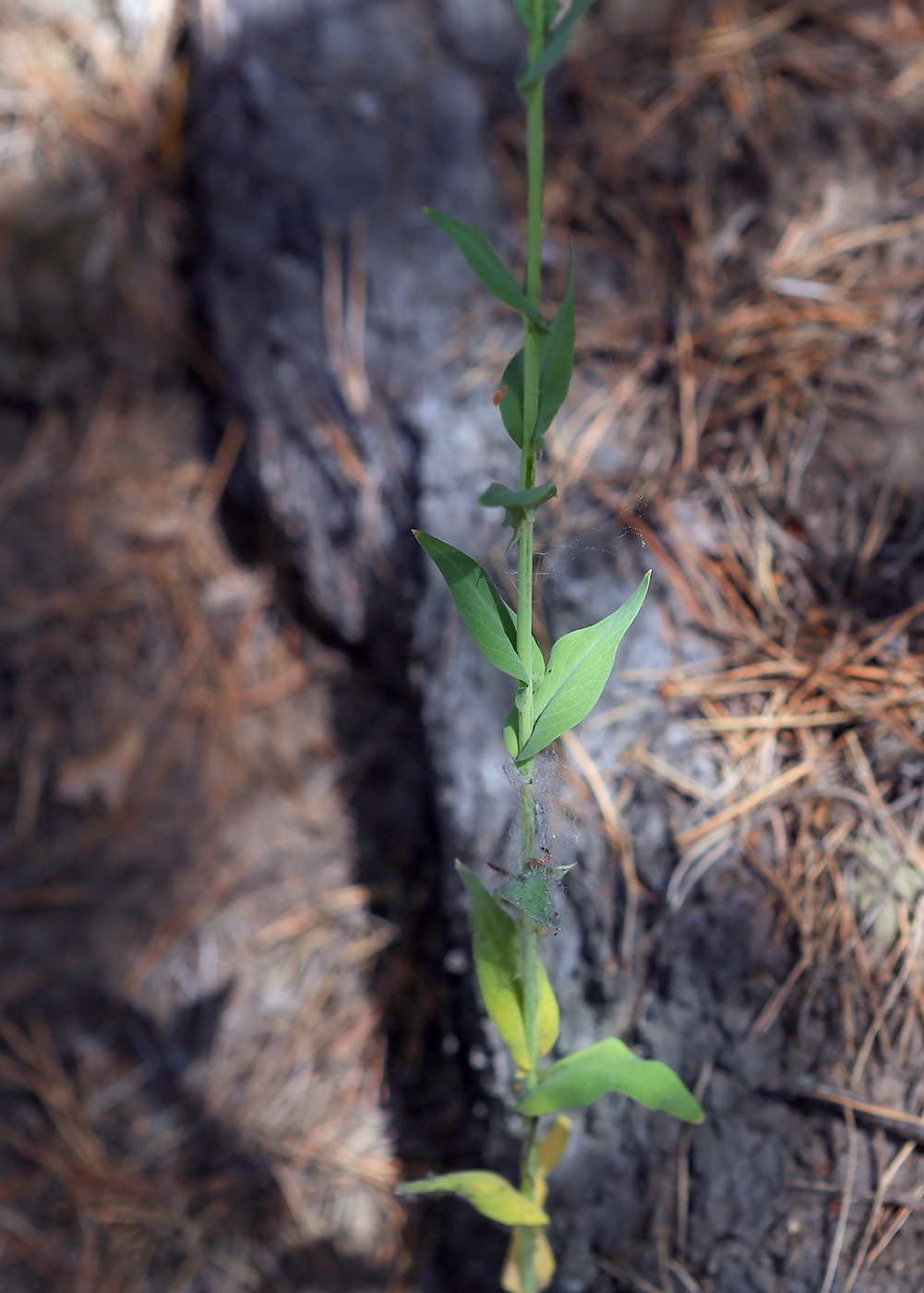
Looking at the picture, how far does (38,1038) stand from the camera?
1.39 metres

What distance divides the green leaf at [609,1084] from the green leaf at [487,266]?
0.62 meters

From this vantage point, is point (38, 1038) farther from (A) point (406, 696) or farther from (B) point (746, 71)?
(B) point (746, 71)

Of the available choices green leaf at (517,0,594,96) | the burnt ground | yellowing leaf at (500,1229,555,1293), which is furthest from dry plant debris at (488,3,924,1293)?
green leaf at (517,0,594,96)

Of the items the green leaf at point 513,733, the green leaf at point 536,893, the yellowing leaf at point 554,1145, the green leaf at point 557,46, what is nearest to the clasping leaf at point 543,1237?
the yellowing leaf at point 554,1145

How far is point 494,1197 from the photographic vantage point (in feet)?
2.59

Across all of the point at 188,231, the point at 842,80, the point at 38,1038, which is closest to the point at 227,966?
the point at 38,1038

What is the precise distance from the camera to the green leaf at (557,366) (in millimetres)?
553

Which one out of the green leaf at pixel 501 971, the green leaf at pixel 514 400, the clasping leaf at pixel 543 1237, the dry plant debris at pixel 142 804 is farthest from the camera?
the dry plant debris at pixel 142 804

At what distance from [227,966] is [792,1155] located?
2.98 feet

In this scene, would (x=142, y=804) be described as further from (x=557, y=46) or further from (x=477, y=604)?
(x=557, y=46)

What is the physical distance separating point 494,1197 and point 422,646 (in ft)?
2.23

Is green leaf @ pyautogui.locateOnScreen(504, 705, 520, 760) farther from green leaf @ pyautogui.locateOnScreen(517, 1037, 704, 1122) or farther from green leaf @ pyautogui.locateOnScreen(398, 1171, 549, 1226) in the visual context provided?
green leaf @ pyautogui.locateOnScreen(398, 1171, 549, 1226)

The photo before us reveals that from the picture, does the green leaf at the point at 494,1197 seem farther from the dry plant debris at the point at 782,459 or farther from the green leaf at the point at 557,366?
the green leaf at the point at 557,366

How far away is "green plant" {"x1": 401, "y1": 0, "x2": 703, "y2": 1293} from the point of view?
55 centimetres
